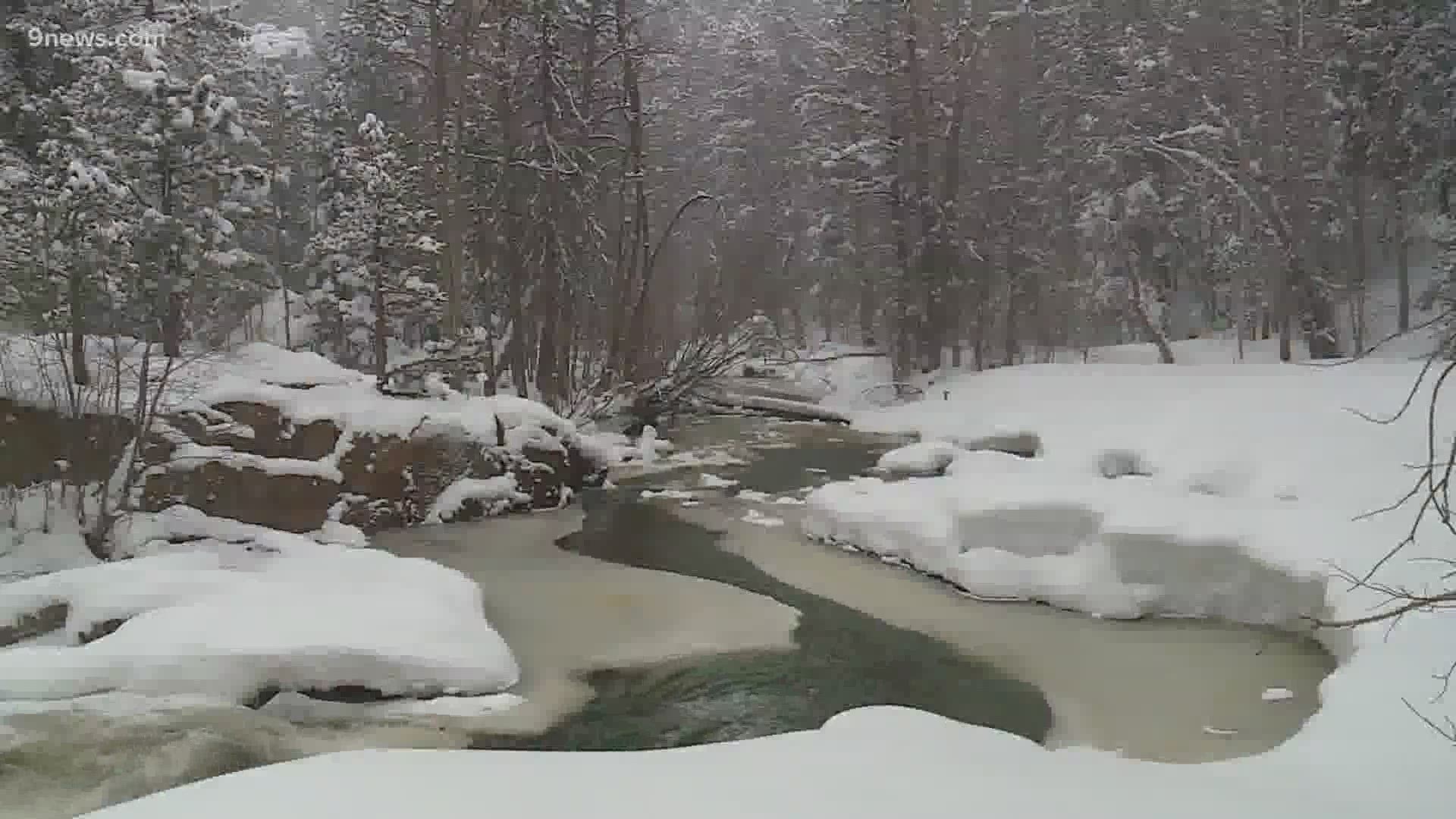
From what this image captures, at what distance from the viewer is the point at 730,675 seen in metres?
8.58

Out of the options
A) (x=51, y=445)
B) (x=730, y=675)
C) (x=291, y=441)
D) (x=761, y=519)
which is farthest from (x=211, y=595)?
(x=761, y=519)

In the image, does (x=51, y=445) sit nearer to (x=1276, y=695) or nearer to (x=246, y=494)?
(x=246, y=494)

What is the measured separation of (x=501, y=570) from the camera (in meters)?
11.9

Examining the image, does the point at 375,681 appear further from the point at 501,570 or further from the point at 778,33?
the point at 778,33

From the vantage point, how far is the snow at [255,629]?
23.6ft

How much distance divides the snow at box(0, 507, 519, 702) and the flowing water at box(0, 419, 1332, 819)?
32cm

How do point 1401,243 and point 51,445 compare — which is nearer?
point 51,445

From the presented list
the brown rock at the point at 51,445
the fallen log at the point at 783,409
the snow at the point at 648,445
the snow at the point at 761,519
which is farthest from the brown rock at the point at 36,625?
the fallen log at the point at 783,409

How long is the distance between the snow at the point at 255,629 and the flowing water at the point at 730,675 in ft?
1.06

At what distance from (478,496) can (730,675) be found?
7.39 meters

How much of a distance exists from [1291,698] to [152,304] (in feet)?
39.4

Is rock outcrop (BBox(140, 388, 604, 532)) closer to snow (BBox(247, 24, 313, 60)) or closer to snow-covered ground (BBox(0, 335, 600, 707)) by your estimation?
snow-covered ground (BBox(0, 335, 600, 707))

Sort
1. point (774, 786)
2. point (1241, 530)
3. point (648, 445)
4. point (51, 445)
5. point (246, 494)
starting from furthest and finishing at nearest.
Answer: point (648, 445), point (246, 494), point (51, 445), point (1241, 530), point (774, 786)

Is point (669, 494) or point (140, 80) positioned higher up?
point (140, 80)
